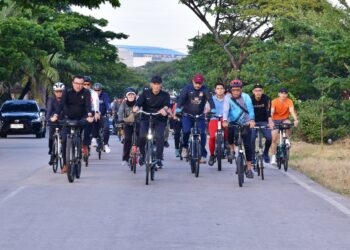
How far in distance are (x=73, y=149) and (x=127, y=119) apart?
11.0 ft

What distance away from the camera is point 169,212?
13.3 metres

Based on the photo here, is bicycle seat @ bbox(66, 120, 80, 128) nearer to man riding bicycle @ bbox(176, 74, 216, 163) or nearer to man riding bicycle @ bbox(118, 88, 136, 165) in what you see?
man riding bicycle @ bbox(118, 88, 136, 165)

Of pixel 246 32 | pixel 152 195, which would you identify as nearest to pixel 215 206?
pixel 152 195

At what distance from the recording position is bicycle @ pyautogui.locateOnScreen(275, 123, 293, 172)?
21281mm

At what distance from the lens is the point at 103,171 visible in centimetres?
2086

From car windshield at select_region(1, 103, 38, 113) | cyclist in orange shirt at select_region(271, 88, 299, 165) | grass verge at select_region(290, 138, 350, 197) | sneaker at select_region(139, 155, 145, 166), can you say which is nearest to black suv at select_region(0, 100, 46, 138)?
car windshield at select_region(1, 103, 38, 113)

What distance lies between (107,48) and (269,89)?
1358 inches

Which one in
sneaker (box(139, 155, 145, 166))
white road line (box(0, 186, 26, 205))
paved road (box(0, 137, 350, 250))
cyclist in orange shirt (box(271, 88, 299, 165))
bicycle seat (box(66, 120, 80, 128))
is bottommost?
white road line (box(0, 186, 26, 205))

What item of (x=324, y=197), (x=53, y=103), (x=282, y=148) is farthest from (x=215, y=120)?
(x=324, y=197)

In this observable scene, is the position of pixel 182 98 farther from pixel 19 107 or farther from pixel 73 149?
pixel 19 107

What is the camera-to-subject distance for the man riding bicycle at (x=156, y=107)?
18578mm

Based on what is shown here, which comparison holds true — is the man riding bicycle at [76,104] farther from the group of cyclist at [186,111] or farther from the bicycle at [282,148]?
the bicycle at [282,148]

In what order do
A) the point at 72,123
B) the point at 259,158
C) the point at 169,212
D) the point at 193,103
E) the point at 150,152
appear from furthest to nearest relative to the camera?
1. the point at 193,103
2. the point at 259,158
3. the point at 72,123
4. the point at 150,152
5. the point at 169,212

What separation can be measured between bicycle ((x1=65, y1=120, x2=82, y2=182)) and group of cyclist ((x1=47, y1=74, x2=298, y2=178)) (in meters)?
0.18
